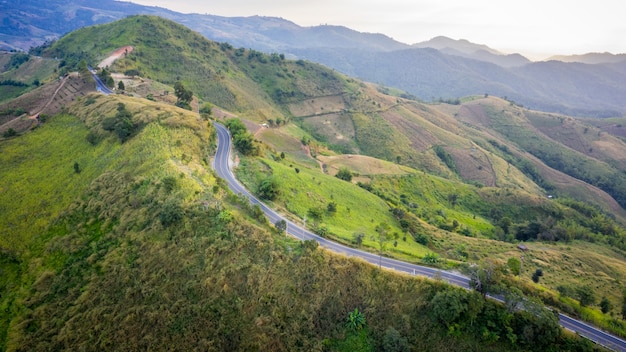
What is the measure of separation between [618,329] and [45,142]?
9599 cm

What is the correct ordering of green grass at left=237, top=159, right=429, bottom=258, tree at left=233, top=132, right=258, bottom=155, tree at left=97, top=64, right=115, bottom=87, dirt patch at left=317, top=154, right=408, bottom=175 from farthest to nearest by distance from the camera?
dirt patch at left=317, top=154, right=408, bottom=175 < tree at left=97, top=64, right=115, bottom=87 < tree at left=233, top=132, right=258, bottom=155 < green grass at left=237, top=159, right=429, bottom=258

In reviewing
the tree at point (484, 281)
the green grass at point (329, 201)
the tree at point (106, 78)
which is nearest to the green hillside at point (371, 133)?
the green grass at point (329, 201)

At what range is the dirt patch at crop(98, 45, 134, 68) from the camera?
114 meters

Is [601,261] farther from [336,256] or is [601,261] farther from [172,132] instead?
[172,132]

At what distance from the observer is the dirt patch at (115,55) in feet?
375

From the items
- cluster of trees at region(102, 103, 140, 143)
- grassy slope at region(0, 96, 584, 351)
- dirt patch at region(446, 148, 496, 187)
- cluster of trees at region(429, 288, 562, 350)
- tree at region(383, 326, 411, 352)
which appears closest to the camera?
cluster of trees at region(429, 288, 562, 350)

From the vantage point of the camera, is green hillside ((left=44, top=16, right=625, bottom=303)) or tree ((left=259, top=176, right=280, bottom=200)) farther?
green hillside ((left=44, top=16, right=625, bottom=303))

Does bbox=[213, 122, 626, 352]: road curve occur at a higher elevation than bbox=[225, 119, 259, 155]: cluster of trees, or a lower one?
lower

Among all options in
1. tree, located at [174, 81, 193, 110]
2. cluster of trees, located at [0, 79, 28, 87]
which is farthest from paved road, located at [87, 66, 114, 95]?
cluster of trees, located at [0, 79, 28, 87]

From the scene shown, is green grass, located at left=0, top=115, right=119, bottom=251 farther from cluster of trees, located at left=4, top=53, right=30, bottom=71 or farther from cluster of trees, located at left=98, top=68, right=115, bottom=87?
cluster of trees, located at left=4, top=53, right=30, bottom=71

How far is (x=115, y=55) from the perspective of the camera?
124m

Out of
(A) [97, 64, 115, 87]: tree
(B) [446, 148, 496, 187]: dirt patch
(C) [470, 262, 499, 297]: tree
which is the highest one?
(A) [97, 64, 115, 87]: tree

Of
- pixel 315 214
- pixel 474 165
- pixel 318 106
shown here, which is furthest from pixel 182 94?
pixel 474 165

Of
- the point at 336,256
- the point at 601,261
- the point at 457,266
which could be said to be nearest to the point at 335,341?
the point at 336,256
